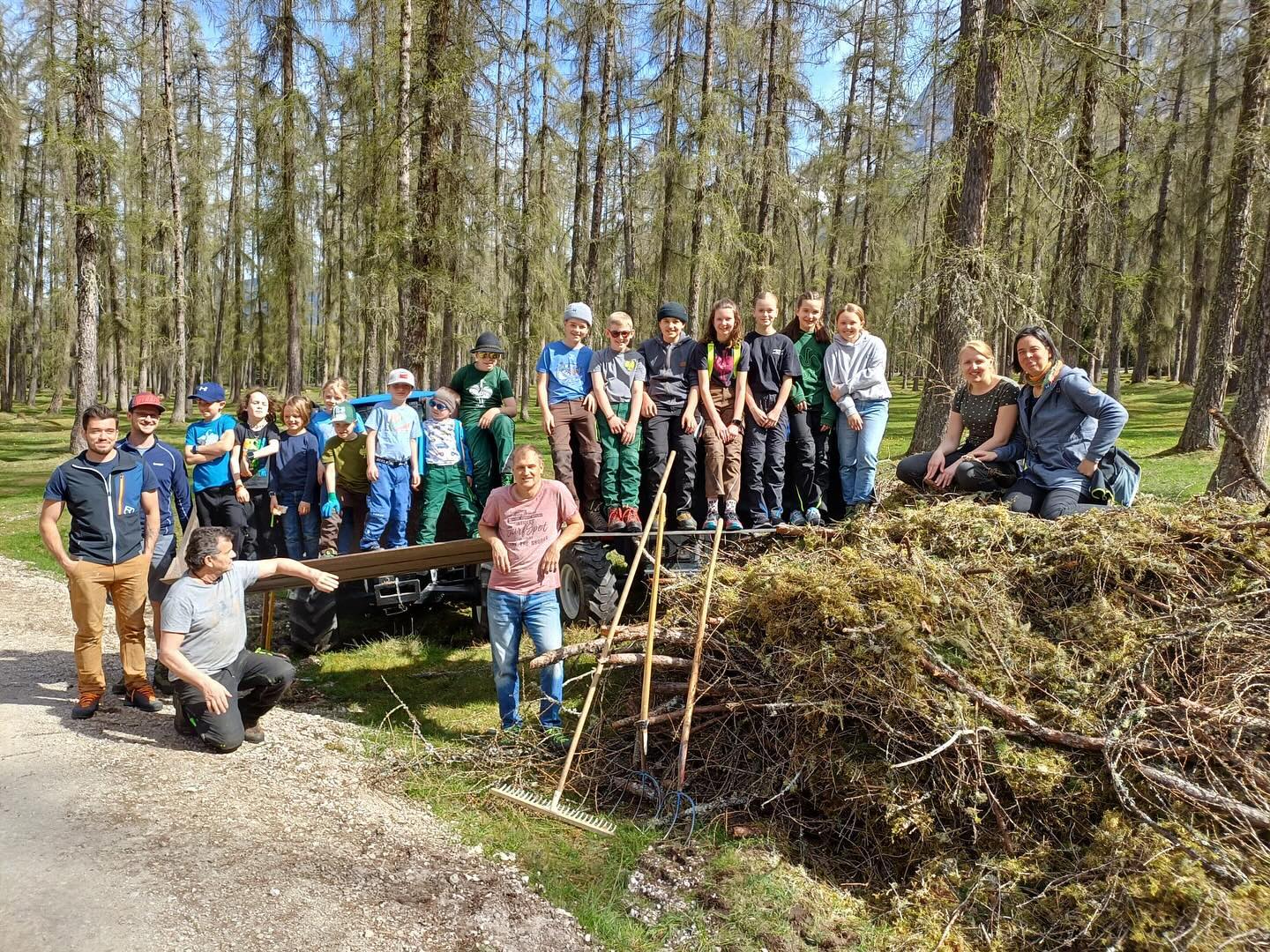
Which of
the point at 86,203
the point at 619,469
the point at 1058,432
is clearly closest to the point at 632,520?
the point at 619,469

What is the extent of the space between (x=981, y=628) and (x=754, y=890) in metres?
1.75

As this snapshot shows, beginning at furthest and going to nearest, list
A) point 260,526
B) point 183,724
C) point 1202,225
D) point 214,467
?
point 1202,225
point 260,526
point 214,467
point 183,724

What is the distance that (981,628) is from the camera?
4250 mm

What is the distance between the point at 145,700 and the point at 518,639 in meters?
2.73

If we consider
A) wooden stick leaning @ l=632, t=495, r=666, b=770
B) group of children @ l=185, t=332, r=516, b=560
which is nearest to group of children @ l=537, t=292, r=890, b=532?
group of children @ l=185, t=332, r=516, b=560

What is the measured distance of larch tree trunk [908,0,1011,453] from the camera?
9.41 meters

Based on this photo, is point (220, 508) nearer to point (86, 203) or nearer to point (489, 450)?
point (489, 450)

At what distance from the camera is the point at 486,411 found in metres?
7.50

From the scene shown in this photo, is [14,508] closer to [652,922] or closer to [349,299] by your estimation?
[652,922]

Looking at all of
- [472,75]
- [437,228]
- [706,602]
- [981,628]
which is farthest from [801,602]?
[472,75]

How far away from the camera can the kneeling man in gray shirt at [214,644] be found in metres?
4.86

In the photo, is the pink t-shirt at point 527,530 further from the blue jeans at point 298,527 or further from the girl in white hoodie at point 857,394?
the blue jeans at point 298,527

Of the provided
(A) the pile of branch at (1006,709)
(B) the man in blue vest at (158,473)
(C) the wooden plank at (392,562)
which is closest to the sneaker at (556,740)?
(A) the pile of branch at (1006,709)

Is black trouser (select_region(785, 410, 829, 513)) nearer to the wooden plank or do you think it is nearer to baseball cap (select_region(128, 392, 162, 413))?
the wooden plank
